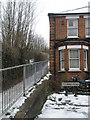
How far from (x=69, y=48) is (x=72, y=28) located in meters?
2.24

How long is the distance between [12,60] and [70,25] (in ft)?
24.8

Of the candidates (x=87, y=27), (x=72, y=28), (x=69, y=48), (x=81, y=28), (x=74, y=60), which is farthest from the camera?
(x=87, y=27)

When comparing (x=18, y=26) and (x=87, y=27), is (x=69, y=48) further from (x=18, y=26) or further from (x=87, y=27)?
(x=18, y=26)

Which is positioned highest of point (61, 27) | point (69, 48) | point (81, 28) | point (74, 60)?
point (61, 27)

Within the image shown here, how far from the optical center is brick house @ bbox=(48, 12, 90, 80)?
15.0 m

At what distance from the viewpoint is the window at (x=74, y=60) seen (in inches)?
595

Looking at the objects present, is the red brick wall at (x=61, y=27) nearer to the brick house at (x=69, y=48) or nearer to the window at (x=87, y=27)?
the brick house at (x=69, y=48)

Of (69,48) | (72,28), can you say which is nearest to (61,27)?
(72,28)

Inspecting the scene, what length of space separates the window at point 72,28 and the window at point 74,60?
1.72 meters

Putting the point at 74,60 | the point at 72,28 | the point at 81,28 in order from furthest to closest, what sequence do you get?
1. the point at 72,28
2. the point at 81,28
3. the point at 74,60

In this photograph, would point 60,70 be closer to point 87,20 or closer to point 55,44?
point 55,44

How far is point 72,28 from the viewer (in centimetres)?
1591

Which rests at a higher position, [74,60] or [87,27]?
[87,27]

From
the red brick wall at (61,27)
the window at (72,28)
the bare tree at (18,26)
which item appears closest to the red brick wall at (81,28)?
the window at (72,28)
